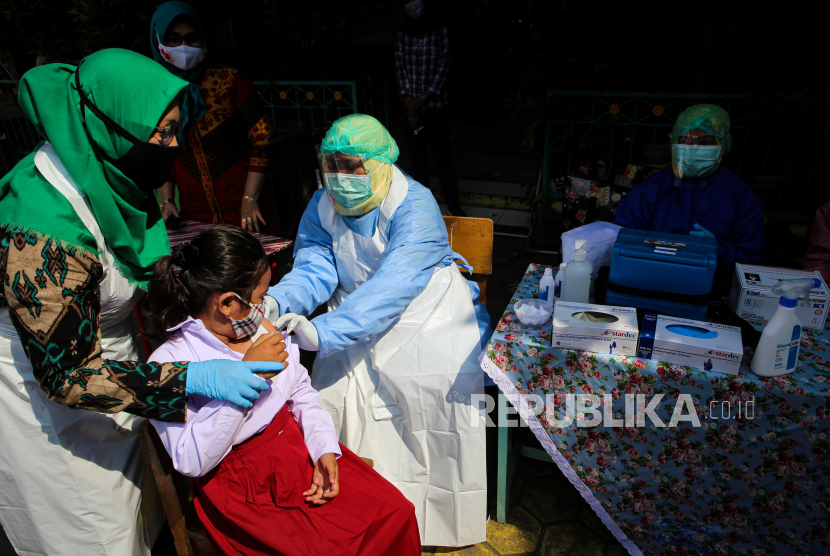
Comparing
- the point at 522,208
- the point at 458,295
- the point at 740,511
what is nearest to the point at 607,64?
the point at 522,208

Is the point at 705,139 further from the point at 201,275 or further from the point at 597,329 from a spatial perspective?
the point at 201,275

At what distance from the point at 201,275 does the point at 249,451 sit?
0.59m

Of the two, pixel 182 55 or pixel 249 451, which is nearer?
pixel 249 451

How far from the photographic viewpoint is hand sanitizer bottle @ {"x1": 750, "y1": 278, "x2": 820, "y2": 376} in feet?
5.15

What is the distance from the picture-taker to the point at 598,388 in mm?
1831

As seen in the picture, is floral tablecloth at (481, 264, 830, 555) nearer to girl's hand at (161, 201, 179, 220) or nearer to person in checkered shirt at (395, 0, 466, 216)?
girl's hand at (161, 201, 179, 220)

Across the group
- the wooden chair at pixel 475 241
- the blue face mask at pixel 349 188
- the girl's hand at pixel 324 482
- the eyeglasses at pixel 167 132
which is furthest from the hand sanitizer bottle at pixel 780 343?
the eyeglasses at pixel 167 132

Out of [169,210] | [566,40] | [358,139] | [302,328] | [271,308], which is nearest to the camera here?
[302,328]

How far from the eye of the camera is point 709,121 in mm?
2393

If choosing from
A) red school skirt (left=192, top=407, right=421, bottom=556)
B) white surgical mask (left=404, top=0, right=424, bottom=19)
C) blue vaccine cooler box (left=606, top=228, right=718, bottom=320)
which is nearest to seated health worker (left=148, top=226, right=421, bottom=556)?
red school skirt (left=192, top=407, right=421, bottom=556)

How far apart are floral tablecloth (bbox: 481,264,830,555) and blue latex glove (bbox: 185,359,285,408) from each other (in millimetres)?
891

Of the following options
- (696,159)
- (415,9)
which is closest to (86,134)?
(696,159)

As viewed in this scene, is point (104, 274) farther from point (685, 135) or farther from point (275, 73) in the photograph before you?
point (275, 73)

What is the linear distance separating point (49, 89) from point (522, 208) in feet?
15.0
